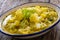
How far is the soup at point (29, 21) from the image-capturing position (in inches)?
34.6

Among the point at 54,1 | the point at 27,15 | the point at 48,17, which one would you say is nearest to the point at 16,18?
the point at 27,15

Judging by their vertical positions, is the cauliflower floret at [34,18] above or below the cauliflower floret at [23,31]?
above

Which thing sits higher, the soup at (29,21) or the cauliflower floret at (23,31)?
the soup at (29,21)

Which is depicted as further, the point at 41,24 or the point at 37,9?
the point at 37,9

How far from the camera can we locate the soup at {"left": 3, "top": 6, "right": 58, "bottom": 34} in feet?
2.89

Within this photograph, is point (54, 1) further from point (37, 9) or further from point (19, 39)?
point (19, 39)

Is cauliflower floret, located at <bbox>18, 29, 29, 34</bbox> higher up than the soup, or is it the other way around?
the soup

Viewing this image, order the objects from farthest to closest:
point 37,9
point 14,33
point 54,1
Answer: point 54,1, point 37,9, point 14,33

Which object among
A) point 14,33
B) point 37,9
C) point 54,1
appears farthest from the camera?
point 54,1

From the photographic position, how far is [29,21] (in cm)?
92

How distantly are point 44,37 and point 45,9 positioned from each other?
0.65 ft

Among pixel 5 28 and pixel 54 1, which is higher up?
pixel 54 1

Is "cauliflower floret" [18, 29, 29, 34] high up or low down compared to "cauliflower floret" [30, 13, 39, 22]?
down

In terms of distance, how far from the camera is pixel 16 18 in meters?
0.95
